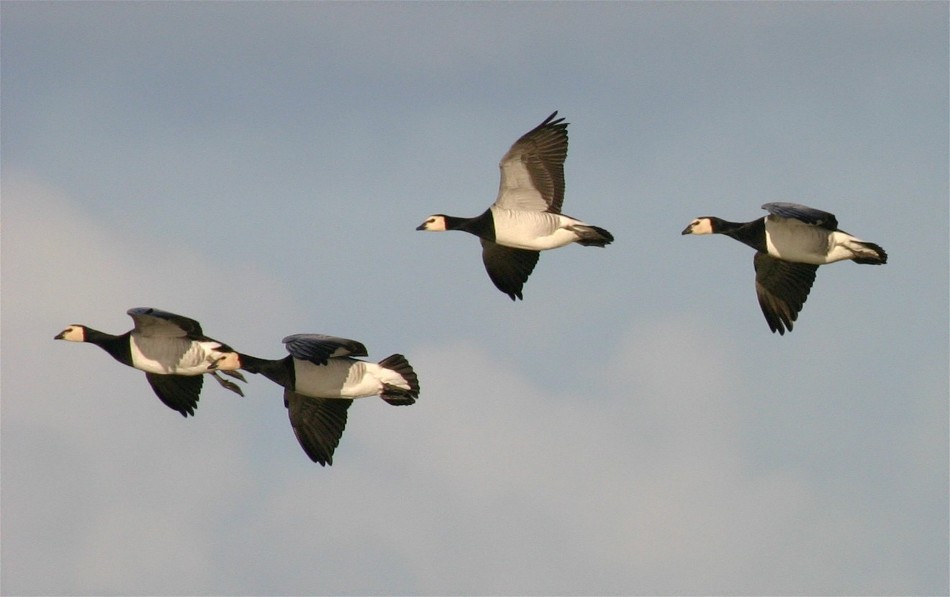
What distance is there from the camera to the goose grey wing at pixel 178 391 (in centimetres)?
2984

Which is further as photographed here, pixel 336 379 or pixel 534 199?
pixel 534 199

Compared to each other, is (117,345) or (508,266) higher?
(508,266)

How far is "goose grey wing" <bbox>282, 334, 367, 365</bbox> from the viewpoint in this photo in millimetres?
26328

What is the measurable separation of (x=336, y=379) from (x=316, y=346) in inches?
91.8

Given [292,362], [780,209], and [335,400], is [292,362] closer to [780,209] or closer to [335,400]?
[335,400]

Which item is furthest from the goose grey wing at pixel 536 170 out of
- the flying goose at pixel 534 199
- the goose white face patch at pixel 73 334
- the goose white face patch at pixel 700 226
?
the goose white face patch at pixel 73 334

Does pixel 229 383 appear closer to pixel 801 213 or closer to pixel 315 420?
pixel 315 420

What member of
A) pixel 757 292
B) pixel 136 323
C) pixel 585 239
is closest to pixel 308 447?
pixel 136 323

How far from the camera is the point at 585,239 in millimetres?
29625

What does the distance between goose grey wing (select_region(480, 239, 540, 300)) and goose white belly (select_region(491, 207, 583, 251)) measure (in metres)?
1.33

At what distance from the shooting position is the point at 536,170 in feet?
98.6

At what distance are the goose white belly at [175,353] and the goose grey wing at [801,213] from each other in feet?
27.4

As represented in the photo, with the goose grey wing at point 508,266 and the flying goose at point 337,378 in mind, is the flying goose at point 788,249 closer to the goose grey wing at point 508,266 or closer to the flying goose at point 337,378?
the goose grey wing at point 508,266

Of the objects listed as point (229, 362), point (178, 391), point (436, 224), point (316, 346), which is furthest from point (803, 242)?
point (178, 391)
